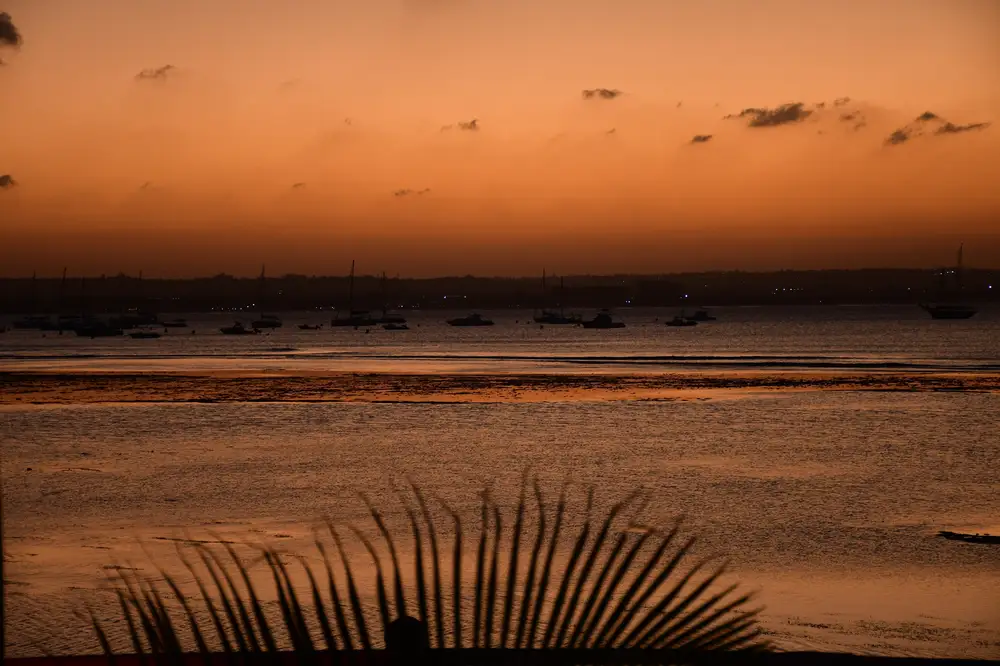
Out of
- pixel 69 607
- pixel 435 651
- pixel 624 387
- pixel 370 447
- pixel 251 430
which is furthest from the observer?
pixel 624 387

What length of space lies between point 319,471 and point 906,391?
25.2 meters

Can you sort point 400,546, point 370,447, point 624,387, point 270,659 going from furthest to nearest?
point 624,387
point 370,447
point 400,546
point 270,659

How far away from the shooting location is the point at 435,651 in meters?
1.68

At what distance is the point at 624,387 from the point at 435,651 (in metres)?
40.5

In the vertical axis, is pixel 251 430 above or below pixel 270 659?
below

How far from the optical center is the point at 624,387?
41938 millimetres

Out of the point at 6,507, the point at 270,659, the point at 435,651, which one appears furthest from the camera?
the point at 6,507

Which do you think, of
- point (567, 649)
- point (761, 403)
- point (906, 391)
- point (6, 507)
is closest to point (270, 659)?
point (567, 649)

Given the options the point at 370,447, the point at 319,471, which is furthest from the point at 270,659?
the point at 370,447

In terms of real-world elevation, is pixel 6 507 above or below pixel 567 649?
below

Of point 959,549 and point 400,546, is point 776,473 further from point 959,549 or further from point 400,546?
point 400,546

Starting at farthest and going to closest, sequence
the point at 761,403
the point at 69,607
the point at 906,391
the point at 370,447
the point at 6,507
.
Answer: the point at 906,391, the point at 761,403, the point at 370,447, the point at 6,507, the point at 69,607

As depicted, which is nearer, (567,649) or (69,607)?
(567,649)

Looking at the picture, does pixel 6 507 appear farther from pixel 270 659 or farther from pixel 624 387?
pixel 624 387
